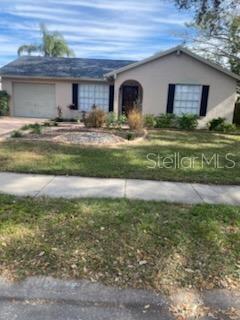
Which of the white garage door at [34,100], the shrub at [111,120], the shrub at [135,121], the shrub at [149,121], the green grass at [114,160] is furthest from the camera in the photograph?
the white garage door at [34,100]

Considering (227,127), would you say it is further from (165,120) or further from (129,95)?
(129,95)

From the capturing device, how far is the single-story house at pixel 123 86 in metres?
17.2

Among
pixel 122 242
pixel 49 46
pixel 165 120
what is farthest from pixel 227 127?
pixel 49 46

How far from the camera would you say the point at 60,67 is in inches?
797

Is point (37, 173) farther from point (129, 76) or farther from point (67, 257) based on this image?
point (129, 76)

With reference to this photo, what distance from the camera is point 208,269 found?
334 cm

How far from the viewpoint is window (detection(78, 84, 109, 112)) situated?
1873cm

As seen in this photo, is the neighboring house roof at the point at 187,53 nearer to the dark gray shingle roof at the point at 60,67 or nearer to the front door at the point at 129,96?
the front door at the point at 129,96

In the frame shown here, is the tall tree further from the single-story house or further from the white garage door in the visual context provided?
the white garage door

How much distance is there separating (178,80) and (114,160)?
35.1 feet

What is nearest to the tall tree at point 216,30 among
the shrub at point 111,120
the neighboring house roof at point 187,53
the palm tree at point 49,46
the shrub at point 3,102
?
the neighboring house roof at point 187,53

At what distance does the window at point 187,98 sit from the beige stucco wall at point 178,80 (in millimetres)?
343

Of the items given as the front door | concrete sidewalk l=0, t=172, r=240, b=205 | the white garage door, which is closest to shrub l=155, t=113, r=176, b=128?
the front door

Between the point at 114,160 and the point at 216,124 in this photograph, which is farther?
the point at 216,124
